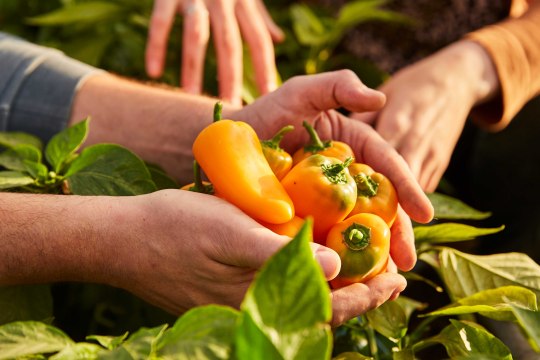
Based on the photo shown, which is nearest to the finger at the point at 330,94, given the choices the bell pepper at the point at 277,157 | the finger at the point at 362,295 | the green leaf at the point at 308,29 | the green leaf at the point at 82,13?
the bell pepper at the point at 277,157

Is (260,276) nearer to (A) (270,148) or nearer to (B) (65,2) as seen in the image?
(A) (270,148)

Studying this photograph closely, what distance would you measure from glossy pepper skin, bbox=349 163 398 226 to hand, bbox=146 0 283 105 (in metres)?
0.63

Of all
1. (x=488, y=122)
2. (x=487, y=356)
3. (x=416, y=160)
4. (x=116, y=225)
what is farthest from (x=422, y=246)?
(x=488, y=122)

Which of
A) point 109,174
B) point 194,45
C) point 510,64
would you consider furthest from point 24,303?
point 510,64

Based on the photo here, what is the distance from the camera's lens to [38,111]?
125 centimetres

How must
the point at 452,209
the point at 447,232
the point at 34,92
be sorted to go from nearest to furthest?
1. the point at 447,232
2. the point at 452,209
3. the point at 34,92

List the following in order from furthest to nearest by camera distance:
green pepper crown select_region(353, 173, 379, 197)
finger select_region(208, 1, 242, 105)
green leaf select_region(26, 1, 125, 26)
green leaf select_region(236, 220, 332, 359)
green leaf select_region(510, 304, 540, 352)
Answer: green leaf select_region(26, 1, 125, 26), finger select_region(208, 1, 242, 105), green pepper crown select_region(353, 173, 379, 197), green leaf select_region(510, 304, 540, 352), green leaf select_region(236, 220, 332, 359)

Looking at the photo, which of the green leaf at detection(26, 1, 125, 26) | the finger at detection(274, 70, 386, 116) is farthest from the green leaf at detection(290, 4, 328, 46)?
the finger at detection(274, 70, 386, 116)

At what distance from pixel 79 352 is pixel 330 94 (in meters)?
0.60

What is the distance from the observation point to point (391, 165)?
1.02 metres

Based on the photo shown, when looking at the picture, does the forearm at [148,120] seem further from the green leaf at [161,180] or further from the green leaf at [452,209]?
the green leaf at [452,209]

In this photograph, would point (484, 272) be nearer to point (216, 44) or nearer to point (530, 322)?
point (530, 322)

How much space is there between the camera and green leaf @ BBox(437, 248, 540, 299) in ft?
3.08

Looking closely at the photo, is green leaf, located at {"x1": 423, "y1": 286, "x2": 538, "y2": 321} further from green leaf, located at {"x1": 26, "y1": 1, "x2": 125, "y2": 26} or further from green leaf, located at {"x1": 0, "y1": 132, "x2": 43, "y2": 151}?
green leaf, located at {"x1": 26, "y1": 1, "x2": 125, "y2": 26}
